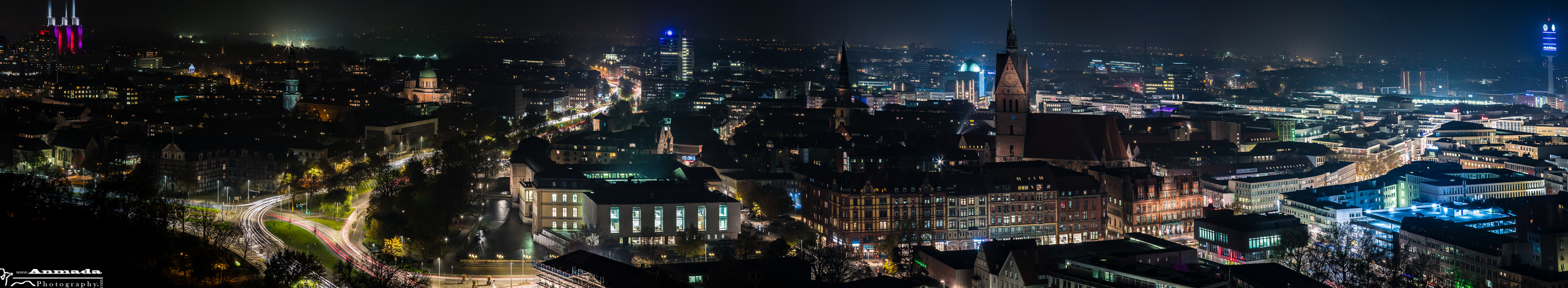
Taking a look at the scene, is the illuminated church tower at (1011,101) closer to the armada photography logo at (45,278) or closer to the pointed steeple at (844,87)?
the pointed steeple at (844,87)

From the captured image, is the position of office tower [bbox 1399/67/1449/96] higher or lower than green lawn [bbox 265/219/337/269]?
higher

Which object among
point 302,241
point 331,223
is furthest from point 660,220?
point 331,223

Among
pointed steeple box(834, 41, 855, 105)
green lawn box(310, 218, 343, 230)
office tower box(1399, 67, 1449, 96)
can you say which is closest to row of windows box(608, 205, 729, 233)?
green lawn box(310, 218, 343, 230)

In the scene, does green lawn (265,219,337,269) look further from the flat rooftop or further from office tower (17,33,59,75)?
office tower (17,33,59,75)

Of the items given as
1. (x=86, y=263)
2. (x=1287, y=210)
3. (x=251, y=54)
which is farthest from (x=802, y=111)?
(x=86, y=263)

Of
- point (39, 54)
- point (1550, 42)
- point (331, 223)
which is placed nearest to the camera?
point (331, 223)

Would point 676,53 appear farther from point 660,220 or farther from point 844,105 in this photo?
point 660,220

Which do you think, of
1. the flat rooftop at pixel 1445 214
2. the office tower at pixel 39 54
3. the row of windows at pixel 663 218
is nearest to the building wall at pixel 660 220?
the row of windows at pixel 663 218

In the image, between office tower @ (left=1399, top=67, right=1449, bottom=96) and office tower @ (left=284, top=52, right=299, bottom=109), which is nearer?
office tower @ (left=284, top=52, right=299, bottom=109)
